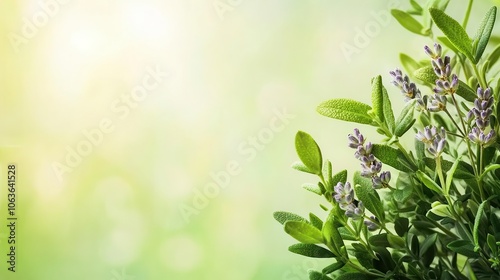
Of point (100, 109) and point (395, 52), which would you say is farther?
point (100, 109)

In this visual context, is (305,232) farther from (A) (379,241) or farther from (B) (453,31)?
(B) (453,31)

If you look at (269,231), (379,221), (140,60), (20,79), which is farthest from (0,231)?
(379,221)

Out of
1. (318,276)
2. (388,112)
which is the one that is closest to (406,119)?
(388,112)

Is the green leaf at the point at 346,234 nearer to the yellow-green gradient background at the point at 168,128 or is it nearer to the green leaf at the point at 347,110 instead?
the green leaf at the point at 347,110

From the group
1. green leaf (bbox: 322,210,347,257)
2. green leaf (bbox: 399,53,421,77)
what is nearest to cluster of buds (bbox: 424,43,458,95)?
green leaf (bbox: 322,210,347,257)

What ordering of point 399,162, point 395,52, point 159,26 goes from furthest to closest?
point 159,26, point 395,52, point 399,162

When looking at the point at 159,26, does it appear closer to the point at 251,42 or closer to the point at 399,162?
the point at 251,42

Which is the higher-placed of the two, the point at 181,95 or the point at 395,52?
the point at 181,95

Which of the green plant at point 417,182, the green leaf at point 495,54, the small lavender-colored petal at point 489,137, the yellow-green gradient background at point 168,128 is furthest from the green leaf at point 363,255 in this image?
the yellow-green gradient background at point 168,128
